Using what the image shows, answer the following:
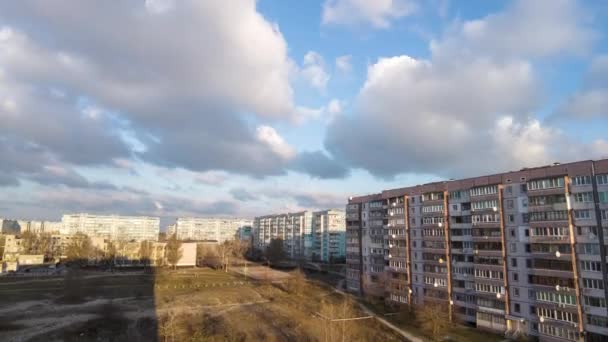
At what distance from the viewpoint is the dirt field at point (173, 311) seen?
4297 centimetres

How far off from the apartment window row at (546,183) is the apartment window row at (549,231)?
4360 millimetres

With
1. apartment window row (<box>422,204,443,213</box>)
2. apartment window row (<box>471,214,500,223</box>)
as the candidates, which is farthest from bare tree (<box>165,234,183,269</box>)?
apartment window row (<box>471,214,500,223</box>)

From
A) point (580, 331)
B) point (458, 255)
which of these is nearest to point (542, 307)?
point (580, 331)

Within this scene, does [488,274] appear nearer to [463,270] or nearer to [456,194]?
[463,270]

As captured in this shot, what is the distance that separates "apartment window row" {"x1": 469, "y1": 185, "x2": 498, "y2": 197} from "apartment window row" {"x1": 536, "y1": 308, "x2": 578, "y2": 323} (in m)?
14.0

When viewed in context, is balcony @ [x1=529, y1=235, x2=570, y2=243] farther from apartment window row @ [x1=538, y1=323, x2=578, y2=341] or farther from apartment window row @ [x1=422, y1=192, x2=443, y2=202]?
apartment window row @ [x1=422, y1=192, x2=443, y2=202]

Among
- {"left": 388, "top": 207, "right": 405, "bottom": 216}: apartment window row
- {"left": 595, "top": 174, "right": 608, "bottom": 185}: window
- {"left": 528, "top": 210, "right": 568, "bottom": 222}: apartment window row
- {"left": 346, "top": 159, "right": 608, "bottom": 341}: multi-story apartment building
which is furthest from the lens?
{"left": 388, "top": 207, "right": 405, "bottom": 216}: apartment window row

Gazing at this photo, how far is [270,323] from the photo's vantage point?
49.5 metres

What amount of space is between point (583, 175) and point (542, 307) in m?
14.5

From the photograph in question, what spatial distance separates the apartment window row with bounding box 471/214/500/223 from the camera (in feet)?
155

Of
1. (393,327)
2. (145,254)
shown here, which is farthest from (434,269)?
(145,254)

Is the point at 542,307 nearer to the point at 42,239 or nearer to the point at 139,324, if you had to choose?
the point at 139,324

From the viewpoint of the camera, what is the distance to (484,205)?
1934 inches

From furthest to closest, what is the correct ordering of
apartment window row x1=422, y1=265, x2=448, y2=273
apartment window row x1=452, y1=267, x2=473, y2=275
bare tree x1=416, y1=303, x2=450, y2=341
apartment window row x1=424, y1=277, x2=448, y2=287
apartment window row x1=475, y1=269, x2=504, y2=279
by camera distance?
apartment window row x1=422, y1=265, x2=448, y2=273 → apartment window row x1=424, y1=277, x2=448, y2=287 → apartment window row x1=452, y1=267, x2=473, y2=275 → apartment window row x1=475, y1=269, x2=504, y2=279 → bare tree x1=416, y1=303, x2=450, y2=341
